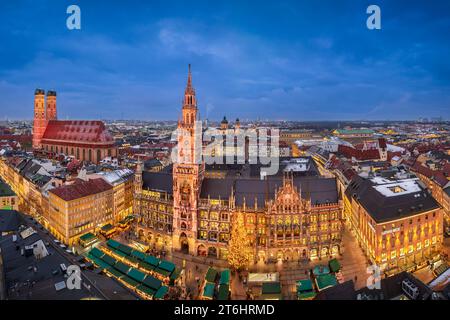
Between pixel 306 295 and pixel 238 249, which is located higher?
pixel 238 249

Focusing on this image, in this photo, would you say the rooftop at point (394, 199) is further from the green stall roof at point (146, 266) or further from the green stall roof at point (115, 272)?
the green stall roof at point (115, 272)

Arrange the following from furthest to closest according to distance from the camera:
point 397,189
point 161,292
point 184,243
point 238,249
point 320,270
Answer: point 184,243
point 397,189
point 238,249
point 320,270
point 161,292

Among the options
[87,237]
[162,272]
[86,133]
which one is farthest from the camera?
[86,133]

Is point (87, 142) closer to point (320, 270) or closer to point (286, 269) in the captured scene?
point (286, 269)

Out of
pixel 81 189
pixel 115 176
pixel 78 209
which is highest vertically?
pixel 115 176

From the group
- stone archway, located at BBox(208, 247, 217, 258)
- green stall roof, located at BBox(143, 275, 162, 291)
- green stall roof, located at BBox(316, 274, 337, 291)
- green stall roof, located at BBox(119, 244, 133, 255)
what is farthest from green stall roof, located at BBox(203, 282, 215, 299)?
green stall roof, located at BBox(119, 244, 133, 255)

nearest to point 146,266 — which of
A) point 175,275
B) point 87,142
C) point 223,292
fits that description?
point 175,275
